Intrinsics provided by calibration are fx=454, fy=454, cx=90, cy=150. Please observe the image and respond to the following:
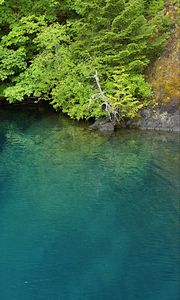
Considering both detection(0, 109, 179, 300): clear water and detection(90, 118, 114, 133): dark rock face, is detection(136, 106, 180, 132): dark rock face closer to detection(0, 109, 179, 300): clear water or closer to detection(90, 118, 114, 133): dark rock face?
detection(0, 109, 179, 300): clear water

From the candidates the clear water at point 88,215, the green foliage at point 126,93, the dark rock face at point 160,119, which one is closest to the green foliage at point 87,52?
the green foliage at point 126,93

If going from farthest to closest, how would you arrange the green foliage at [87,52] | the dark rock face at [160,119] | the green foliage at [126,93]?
the green foliage at [87,52] → the dark rock face at [160,119] → the green foliage at [126,93]

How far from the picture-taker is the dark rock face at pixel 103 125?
16.5m

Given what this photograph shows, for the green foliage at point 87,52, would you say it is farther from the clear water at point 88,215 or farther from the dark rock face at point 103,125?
the clear water at point 88,215

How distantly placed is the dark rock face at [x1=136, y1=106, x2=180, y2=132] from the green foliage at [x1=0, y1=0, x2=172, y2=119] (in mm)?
454

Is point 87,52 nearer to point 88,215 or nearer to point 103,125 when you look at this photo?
point 103,125

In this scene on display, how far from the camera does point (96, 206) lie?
38.4ft

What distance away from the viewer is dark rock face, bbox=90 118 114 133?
54.2ft

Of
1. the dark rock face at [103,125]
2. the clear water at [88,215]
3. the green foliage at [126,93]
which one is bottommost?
the clear water at [88,215]

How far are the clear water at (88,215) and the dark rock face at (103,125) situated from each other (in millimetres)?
419

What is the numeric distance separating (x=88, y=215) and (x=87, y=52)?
8.02 m

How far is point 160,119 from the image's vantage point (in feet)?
54.1

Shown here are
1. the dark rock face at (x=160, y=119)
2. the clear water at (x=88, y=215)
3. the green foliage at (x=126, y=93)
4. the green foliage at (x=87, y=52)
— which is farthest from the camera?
the green foliage at (x=87, y=52)

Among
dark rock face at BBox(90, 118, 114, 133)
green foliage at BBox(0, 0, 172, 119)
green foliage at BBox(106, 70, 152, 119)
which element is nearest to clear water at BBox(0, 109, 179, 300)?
A: dark rock face at BBox(90, 118, 114, 133)
